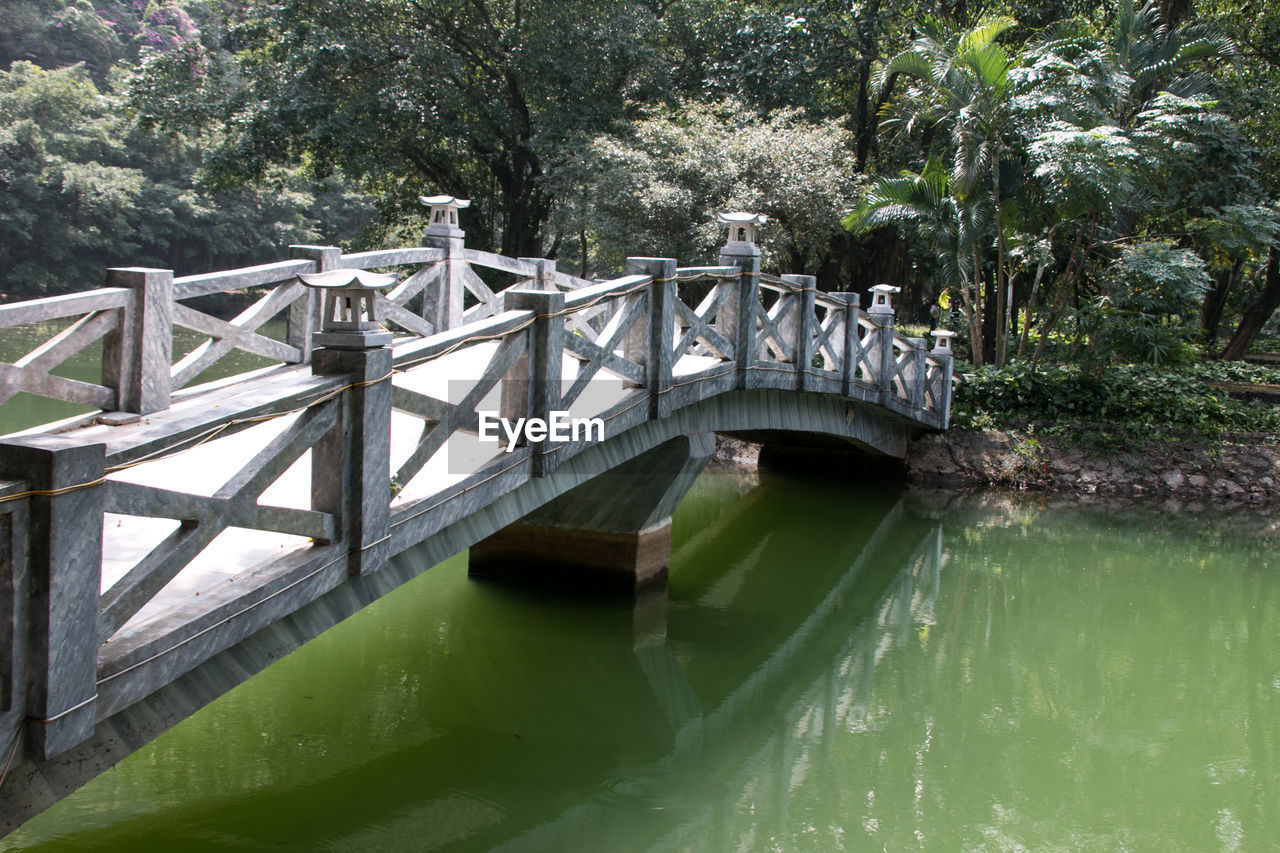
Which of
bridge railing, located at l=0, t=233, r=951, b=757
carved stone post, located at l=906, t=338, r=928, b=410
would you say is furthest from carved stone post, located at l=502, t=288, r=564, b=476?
carved stone post, located at l=906, t=338, r=928, b=410

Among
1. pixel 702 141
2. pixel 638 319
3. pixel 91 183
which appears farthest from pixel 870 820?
pixel 91 183

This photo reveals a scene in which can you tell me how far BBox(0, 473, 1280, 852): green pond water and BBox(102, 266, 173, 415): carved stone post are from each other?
194 centimetres

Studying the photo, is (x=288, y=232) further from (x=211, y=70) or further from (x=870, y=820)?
(x=870, y=820)

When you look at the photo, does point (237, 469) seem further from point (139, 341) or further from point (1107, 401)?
point (1107, 401)

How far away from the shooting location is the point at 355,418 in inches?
182

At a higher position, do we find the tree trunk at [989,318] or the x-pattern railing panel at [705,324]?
the tree trunk at [989,318]

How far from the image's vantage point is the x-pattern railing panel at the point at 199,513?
143 inches

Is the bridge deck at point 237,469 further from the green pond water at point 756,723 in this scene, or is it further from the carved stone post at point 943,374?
the carved stone post at point 943,374

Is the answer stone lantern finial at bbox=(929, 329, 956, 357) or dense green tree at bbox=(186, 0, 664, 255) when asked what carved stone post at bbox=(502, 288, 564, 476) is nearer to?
stone lantern finial at bbox=(929, 329, 956, 357)

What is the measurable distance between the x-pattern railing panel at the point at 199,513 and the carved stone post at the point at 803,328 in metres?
6.27

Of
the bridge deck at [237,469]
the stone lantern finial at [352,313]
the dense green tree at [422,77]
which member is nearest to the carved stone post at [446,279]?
the bridge deck at [237,469]

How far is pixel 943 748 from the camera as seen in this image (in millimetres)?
7086

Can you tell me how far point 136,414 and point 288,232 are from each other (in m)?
40.2

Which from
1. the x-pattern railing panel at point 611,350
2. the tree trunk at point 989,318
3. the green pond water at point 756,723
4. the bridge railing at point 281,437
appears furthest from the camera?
the tree trunk at point 989,318
